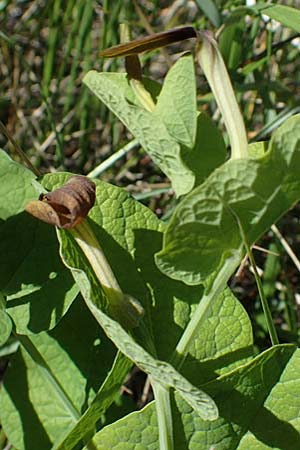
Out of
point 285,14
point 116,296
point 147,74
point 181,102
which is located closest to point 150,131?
point 181,102

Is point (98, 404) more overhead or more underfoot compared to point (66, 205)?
more underfoot

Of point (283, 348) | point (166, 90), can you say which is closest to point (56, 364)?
point (283, 348)

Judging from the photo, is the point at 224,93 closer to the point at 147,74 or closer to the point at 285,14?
the point at 285,14

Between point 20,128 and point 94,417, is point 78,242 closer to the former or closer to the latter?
point 94,417

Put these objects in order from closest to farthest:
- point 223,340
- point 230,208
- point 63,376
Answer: point 230,208
point 223,340
point 63,376

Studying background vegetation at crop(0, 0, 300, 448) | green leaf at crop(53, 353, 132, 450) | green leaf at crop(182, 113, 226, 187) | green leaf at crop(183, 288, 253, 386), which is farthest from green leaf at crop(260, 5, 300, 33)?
green leaf at crop(53, 353, 132, 450)


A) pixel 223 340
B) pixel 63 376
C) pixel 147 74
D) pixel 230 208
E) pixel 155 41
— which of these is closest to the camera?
pixel 230 208

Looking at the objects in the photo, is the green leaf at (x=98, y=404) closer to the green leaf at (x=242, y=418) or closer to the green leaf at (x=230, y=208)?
the green leaf at (x=242, y=418)
